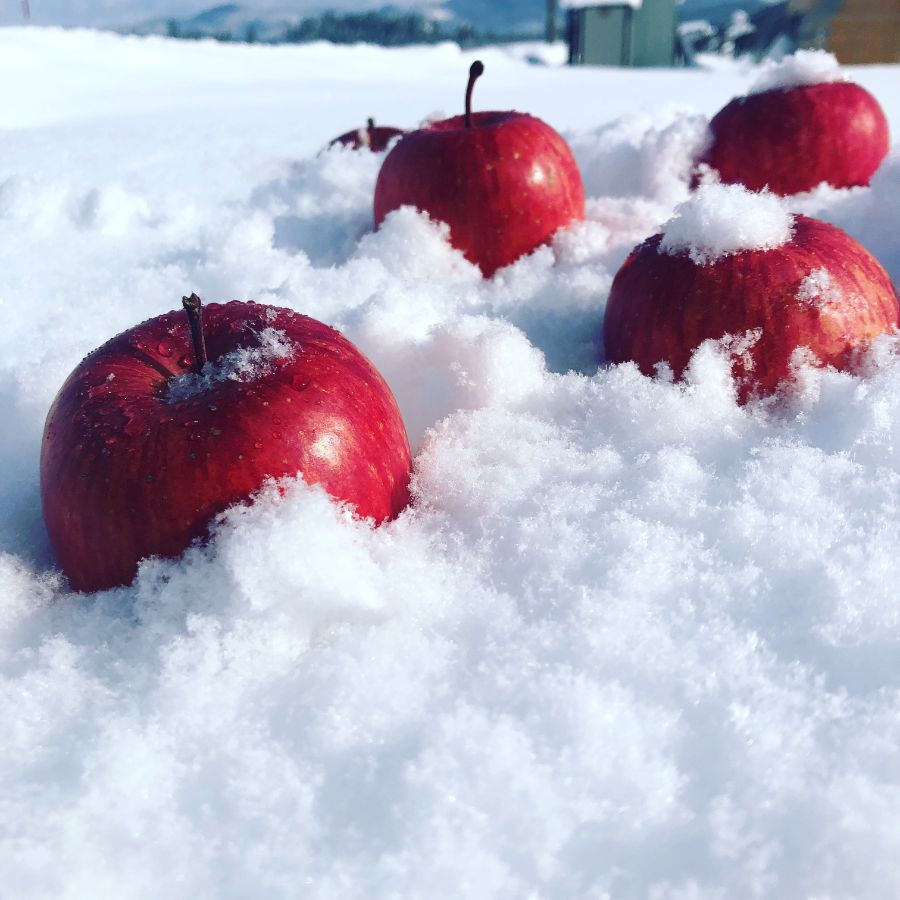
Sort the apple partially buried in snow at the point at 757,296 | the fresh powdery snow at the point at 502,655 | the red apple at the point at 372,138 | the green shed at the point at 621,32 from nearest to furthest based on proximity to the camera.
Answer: the fresh powdery snow at the point at 502,655 → the apple partially buried in snow at the point at 757,296 → the red apple at the point at 372,138 → the green shed at the point at 621,32

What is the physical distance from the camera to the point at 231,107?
5445 mm

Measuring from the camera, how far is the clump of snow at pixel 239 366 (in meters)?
1.42

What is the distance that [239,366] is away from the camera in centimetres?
144

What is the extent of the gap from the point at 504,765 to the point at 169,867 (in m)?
0.43

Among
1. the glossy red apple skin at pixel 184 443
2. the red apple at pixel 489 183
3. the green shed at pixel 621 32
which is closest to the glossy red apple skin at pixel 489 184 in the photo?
the red apple at pixel 489 183

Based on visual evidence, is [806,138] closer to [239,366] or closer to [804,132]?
[804,132]

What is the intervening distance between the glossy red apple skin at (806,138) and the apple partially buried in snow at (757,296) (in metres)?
1.03

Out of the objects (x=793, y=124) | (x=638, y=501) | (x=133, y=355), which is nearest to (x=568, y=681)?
(x=638, y=501)

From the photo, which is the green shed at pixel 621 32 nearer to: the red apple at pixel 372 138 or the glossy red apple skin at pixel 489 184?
the red apple at pixel 372 138

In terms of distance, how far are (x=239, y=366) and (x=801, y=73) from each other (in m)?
2.34

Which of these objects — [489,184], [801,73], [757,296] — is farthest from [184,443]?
[801,73]

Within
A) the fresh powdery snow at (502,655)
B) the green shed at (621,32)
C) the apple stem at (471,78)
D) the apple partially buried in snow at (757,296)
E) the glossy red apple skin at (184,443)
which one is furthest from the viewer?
the green shed at (621,32)

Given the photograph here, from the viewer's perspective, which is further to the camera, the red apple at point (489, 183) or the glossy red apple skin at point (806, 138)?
the glossy red apple skin at point (806, 138)

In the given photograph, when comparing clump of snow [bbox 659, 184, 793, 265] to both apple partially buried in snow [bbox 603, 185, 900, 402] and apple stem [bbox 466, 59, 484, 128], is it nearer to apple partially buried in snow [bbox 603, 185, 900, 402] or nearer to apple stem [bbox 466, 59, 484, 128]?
apple partially buried in snow [bbox 603, 185, 900, 402]
